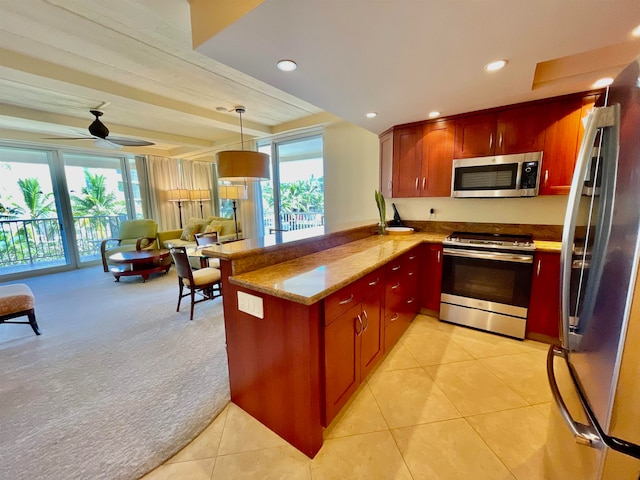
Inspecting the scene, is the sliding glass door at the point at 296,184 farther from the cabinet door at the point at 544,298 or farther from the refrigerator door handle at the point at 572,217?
the refrigerator door handle at the point at 572,217

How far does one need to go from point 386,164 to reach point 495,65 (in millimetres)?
1697

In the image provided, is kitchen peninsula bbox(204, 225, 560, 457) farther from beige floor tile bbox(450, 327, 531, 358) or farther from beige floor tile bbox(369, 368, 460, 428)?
beige floor tile bbox(450, 327, 531, 358)

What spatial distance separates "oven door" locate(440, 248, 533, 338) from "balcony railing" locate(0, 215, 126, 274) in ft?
23.3

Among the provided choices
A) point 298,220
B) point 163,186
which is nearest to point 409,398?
point 298,220

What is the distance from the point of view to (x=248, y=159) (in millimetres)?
3426

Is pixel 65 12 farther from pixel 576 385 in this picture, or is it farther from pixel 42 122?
pixel 576 385

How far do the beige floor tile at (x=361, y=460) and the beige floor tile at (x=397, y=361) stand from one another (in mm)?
629

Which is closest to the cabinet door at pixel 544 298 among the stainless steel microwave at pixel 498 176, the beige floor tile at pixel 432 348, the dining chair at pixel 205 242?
the stainless steel microwave at pixel 498 176

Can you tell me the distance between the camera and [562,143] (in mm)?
2393

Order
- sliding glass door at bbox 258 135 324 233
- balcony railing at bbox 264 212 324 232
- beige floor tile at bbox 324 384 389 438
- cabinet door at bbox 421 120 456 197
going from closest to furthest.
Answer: beige floor tile at bbox 324 384 389 438 → cabinet door at bbox 421 120 456 197 → sliding glass door at bbox 258 135 324 233 → balcony railing at bbox 264 212 324 232

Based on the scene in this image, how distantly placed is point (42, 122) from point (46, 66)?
1911 mm

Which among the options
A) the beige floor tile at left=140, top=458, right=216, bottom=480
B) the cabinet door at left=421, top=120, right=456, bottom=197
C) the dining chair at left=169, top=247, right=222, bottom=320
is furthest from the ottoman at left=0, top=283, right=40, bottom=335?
the cabinet door at left=421, top=120, right=456, bottom=197

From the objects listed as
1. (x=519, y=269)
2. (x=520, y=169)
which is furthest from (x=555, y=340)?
(x=520, y=169)

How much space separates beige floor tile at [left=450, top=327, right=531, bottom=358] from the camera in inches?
92.2
